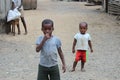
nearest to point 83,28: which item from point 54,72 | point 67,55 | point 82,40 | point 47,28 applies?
point 82,40

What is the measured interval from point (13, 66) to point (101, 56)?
250 cm

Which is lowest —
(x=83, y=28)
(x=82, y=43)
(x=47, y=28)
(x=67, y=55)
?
(x=67, y=55)

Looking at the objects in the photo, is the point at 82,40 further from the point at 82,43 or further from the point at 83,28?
the point at 83,28

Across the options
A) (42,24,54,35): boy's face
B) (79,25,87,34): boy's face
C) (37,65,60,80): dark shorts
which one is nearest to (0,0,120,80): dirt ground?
(79,25,87,34): boy's face

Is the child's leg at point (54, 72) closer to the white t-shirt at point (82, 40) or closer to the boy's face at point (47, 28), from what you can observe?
the boy's face at point (47, 28)

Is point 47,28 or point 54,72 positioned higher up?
point 47,28

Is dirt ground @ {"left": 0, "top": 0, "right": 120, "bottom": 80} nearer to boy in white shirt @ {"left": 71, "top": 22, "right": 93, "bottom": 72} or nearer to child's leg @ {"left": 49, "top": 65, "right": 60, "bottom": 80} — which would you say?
boy in white shirt @ {"left": 71, "top": 22, "right": 93, "bottom": 72}

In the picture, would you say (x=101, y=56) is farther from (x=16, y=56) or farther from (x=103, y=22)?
(x=103, y=22)

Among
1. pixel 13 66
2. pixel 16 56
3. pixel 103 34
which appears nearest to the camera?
pixel 13 66

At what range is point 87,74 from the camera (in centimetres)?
843

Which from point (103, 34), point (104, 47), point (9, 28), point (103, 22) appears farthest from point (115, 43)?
point (103, 22)

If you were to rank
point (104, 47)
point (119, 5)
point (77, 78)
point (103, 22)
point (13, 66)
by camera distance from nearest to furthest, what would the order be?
point (77, 78) → point (13, 66) → point (104, 47) → point (103, 22) → point (119, 5)

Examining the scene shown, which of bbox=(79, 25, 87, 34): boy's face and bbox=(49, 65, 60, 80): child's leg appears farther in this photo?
bbox=(79, 25, 87, 34): boy's face

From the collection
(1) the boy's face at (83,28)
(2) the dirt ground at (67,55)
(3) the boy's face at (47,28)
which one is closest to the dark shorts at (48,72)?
(3) the boy's face at (47,28)
